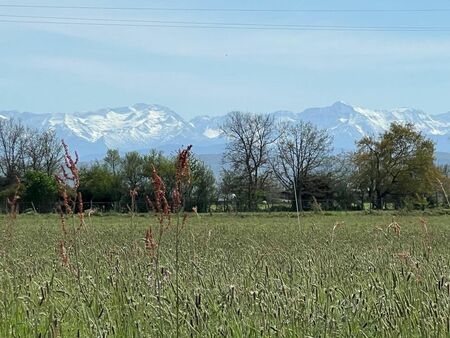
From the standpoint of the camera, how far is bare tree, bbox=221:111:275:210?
77.6m

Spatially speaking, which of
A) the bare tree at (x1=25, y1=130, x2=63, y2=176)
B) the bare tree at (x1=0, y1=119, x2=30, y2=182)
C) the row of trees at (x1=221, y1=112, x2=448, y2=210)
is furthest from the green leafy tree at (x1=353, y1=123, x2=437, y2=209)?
the bare tree at (x1=0, y1=119, x2=30, y2=182)

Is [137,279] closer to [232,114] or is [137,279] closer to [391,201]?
[391,201]

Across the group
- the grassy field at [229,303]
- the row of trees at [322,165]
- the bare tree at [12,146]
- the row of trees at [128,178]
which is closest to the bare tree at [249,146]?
the row of trees at [322,165]

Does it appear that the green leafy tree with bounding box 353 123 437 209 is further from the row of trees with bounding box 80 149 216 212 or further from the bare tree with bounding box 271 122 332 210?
the row of trees with bounding box 80 149 216 212

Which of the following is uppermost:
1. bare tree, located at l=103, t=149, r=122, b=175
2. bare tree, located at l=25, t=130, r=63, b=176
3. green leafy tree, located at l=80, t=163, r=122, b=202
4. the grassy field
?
bare tree, located at l=25, t=130, r=63, b=176

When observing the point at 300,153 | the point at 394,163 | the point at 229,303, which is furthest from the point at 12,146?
the point at 229,303

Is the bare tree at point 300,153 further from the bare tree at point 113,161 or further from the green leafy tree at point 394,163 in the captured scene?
the bare tree at point 113,161

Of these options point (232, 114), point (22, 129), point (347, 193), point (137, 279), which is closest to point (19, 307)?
point (137, 279)

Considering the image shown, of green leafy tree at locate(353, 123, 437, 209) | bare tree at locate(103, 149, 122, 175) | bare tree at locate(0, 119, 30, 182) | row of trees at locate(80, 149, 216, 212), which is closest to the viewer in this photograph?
row of trees at locate(80, 149, 216, 212)

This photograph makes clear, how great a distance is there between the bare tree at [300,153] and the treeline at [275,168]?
11 cm

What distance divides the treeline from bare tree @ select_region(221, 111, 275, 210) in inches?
4.5

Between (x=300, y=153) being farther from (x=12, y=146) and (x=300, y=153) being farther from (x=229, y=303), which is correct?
(x=229, y=303)

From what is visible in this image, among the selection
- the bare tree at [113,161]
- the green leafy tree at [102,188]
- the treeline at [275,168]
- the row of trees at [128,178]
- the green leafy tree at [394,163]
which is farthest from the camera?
the green leafy tree at [394,163]

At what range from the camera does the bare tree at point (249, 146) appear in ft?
254
